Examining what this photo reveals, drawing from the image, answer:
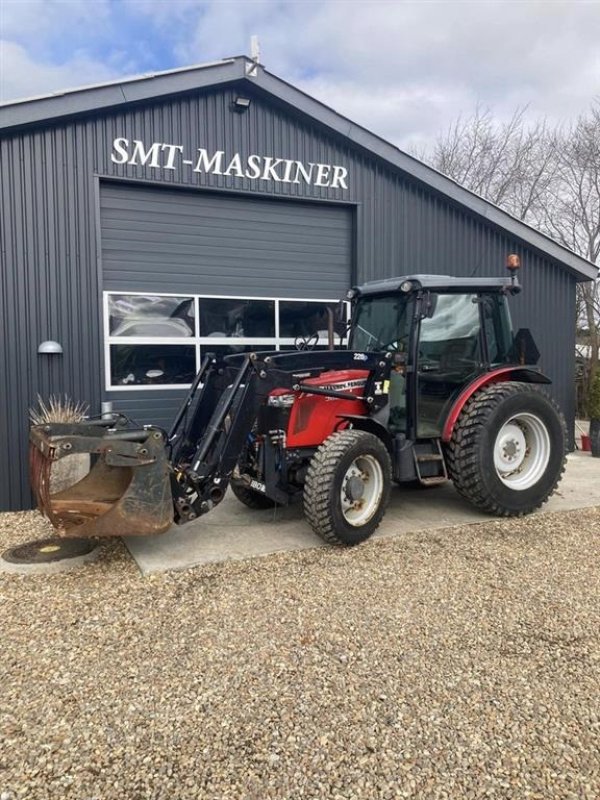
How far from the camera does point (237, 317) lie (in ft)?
25.8

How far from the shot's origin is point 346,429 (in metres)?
5.66

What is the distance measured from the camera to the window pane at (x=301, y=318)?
8156 mm

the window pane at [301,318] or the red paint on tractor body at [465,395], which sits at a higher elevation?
the window pane at [301,318]

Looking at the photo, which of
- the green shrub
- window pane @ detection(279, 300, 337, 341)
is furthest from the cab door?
the green shrub

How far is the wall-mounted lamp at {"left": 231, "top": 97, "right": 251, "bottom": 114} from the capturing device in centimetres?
743

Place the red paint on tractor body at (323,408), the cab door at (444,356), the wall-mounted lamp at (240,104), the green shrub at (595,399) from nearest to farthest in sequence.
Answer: the red paint on tractor body at (323,408) → the cab door at (444,356) → the wall-mounted lamp at (240,104) → the green shrub at (595,399)

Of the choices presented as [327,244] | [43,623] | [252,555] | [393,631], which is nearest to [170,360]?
[327,244]

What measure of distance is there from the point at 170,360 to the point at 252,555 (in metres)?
3.25

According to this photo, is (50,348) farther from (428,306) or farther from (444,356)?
(444,356)

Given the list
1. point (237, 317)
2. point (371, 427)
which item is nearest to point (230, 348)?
point (237, 317)

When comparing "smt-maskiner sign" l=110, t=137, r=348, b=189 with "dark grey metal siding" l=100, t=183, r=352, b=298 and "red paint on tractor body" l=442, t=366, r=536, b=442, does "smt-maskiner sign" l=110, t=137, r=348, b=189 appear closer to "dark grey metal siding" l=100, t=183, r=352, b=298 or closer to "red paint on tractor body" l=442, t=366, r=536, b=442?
"dark grey metal siding" l=100, t=183, r=352, b=298

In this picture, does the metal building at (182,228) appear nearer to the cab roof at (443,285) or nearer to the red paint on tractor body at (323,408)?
the cab roof at (443,285)

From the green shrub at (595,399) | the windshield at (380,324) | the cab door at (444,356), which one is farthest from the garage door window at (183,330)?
the green shrub at (595,399)

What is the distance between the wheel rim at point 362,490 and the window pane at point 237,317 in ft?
10.4
